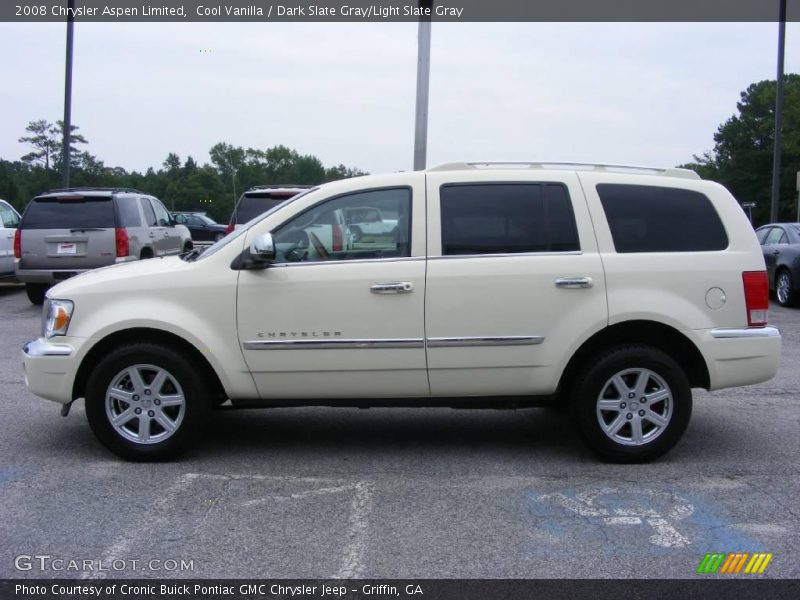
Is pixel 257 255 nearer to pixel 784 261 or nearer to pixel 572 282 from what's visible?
pixel 572 282

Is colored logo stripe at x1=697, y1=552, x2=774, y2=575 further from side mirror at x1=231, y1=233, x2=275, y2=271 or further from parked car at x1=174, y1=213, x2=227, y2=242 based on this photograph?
parked car at x1=174, y1=213, x2=227, y2=242

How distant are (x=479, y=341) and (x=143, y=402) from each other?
2.14 m

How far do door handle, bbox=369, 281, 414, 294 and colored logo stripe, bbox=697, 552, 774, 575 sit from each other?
2.29m

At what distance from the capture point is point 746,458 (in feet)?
18.7

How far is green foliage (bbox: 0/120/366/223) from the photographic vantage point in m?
69.2

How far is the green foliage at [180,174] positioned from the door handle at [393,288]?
42.5m

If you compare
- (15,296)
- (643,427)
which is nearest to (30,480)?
(643,427)

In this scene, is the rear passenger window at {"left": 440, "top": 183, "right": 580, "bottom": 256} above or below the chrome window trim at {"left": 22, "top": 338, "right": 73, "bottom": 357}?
above

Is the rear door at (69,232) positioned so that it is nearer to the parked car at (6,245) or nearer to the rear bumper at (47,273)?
the rear bumper at (47,273)

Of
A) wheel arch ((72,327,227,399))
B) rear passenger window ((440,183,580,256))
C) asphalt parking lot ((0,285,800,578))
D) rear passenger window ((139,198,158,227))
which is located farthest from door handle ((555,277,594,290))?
rear passenger window ((139,198,158,227))

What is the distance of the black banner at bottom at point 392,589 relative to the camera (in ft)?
11.9

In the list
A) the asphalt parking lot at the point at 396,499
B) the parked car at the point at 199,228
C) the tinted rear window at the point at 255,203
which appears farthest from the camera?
the parked car at the point at 199,228

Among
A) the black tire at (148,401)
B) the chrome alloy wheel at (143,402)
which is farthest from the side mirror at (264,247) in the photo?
the chrome alloy wheel at (143,402)

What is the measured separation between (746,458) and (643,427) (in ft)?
2.55
